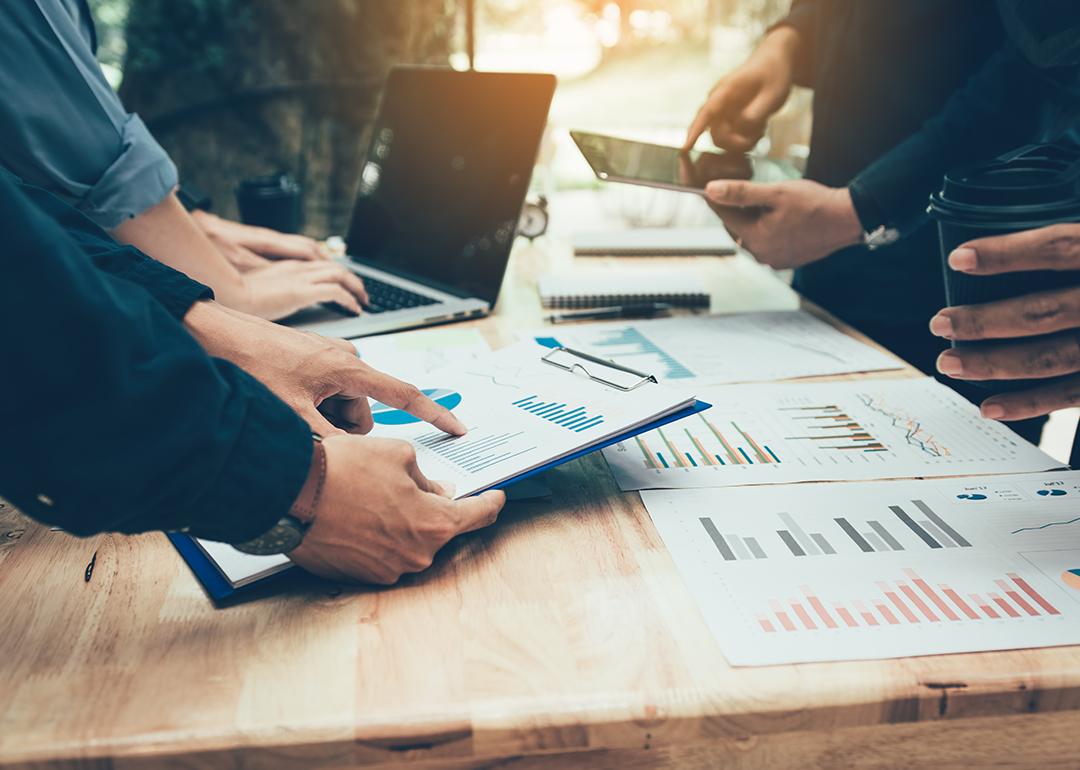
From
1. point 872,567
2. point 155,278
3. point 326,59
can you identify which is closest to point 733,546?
point 872,567

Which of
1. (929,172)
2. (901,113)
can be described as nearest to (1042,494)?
(929,172)

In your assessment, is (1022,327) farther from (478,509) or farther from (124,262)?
(124,262)

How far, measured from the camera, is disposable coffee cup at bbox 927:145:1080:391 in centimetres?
65

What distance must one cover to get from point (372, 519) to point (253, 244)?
97 centimetres

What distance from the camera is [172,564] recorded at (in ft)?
2.09

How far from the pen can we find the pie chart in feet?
2.41

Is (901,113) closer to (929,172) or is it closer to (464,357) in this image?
(929,172)

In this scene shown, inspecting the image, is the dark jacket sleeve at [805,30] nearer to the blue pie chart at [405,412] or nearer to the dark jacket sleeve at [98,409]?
the blue pie chart at [405,412]

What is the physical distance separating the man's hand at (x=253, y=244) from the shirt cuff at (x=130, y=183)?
32 cm

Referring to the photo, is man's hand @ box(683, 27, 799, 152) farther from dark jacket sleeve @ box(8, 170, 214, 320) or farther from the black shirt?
dark jacket sleeve @ box(8, 170, 214, 320)

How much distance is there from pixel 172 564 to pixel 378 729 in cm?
27

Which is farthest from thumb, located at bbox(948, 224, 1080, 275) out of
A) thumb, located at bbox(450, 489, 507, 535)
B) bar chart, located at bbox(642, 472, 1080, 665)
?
thumb, located at bbox(450, 489, 507, 535)

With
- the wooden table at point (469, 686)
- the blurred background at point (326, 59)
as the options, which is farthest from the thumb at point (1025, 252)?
the blurred background at point (326, 59)

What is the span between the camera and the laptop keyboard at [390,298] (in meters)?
1.23
